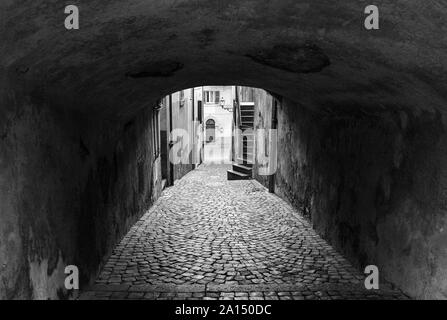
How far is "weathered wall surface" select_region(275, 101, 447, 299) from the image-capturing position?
4216 mm

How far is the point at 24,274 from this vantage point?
10.9 ft

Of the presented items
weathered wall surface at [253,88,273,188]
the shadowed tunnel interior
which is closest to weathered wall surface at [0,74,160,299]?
the shadowed tunnel interior

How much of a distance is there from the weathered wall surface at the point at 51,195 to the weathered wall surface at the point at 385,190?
3.95 m

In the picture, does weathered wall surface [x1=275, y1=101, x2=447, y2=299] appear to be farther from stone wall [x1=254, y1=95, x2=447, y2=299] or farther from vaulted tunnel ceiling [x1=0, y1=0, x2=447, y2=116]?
vaulted tunnel ceiling [x1=0, y1=0, x2=447, y2=116]

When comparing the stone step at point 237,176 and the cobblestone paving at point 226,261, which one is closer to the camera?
the cobblestone paving at point 226,261

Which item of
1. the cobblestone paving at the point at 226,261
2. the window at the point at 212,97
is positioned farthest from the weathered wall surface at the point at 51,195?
the window at the point at 212,97

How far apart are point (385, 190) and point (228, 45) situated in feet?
10.2

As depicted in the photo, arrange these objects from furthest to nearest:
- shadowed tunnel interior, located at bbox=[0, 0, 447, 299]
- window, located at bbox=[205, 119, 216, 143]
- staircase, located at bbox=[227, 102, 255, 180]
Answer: window, located at bbox=[205, 119, 216, 143] → staircase, located at bbox=[227, 102, 255, 180] → shadowed tunnel interior, located at bbox=[0, 0, 447, 299]

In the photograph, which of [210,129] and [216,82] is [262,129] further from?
[210,129]

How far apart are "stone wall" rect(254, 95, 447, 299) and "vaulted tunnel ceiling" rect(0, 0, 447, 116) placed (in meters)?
0.52

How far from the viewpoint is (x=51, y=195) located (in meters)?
4.02

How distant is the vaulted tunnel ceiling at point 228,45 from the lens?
257 cm

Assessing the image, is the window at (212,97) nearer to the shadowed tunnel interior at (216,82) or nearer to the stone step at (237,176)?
the stone step at (237,176)
